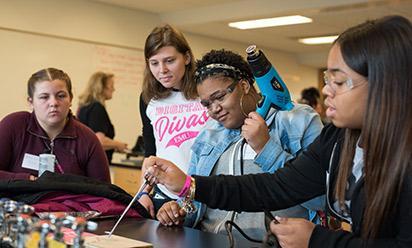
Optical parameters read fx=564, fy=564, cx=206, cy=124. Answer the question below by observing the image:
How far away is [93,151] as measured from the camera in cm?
222

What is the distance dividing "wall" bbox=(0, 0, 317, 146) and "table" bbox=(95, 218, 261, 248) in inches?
129

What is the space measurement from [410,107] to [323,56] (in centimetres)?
740

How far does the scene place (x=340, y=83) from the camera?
103cm

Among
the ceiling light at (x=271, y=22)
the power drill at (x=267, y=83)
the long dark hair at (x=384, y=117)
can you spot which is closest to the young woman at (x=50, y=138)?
the power drill at (x=267, y=83)

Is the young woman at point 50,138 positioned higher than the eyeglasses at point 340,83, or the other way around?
the eyeglasses at point 340,83

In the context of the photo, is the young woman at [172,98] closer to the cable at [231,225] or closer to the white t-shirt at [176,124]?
the white t-shirt at [176,124]

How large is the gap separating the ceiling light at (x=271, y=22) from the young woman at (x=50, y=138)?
3.67 metres

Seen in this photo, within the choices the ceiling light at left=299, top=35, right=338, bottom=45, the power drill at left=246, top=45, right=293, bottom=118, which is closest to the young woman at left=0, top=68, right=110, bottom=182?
the power drill at left=246, top=45, right=293, bottom=118

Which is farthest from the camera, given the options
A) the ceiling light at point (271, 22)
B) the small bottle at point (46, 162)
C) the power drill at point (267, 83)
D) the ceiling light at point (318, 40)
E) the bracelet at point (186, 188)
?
the ceiling light at point (318, 40)

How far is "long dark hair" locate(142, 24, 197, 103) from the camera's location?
2099 millimetres

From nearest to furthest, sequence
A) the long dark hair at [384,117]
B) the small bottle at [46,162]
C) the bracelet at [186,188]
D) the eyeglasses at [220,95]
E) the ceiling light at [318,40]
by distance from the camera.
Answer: the long dark hair at [384,117], the bracelet at [186,188], the eyeglasses at [220,95], the small bottle at [46,162], the ceiling light at [318,40]

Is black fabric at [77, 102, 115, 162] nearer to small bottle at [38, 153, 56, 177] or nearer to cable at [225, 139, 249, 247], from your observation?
small bottle at [38, 153, 56, 177]

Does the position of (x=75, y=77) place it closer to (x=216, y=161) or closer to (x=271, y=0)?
(x=271, y=0)

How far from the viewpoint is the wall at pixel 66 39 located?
5.05 m
